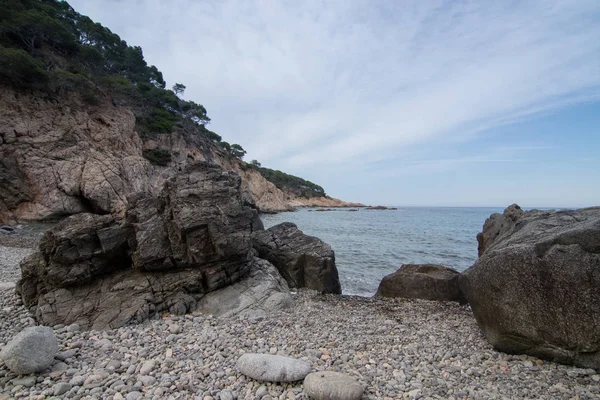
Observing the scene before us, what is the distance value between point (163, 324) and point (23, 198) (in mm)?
29415

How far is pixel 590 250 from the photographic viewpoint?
5.25 m

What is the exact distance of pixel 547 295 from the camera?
5.29 metres

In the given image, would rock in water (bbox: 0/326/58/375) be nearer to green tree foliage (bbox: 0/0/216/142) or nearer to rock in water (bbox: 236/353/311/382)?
rock in water (bbox: 236/353/311/382)

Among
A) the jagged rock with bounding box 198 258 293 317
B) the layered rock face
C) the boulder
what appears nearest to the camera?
the jagged rock with bounding box 198 258 293 317

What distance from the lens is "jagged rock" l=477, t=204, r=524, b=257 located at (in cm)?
1117

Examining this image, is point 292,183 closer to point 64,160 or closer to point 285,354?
point 64,160

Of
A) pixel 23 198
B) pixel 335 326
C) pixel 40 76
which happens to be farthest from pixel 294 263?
pixel 40 76

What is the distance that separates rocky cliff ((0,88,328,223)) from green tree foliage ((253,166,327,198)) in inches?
3326

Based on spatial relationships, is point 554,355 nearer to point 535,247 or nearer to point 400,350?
point 535,247

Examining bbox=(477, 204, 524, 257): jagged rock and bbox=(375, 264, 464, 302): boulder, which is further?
bbox=(477, 204, 524, 257): jagged rock

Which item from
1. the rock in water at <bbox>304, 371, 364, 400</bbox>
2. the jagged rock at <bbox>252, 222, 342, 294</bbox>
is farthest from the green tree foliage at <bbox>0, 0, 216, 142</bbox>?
the rock in water at <bbox>304, 371, 364, 400</bbox>

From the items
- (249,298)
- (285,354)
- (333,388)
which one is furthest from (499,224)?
(333,388)

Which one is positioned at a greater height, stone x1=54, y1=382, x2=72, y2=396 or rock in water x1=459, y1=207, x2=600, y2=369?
rock in water x1=459, y1=207, x2=600, y2=369

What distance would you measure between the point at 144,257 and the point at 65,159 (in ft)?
94.7
